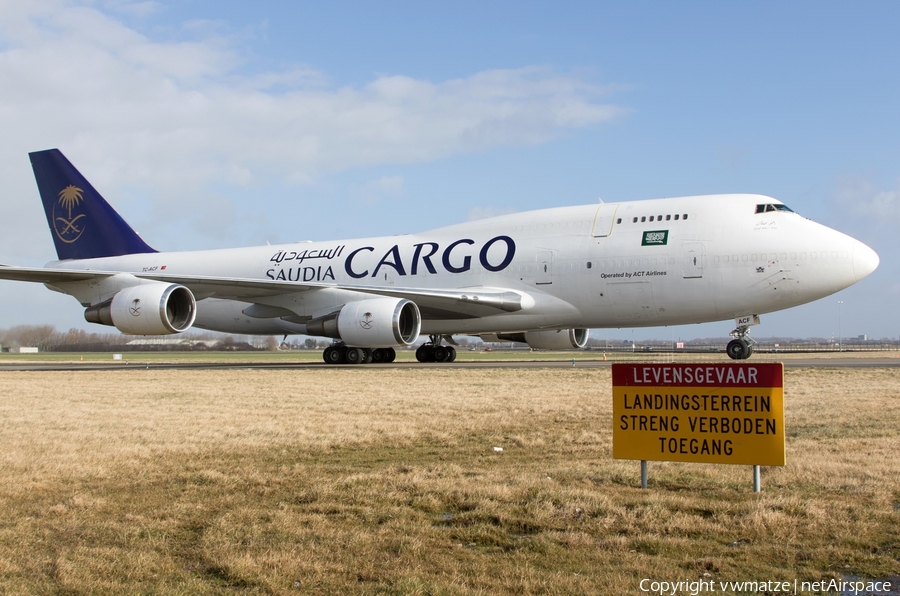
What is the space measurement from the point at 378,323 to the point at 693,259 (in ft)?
28.9

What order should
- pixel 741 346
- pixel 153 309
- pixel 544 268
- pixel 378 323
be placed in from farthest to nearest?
1. pixel 544 268
2. pixel 153 309
3. pixel 378 323
4. pixel 741 346

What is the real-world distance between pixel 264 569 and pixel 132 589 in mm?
660

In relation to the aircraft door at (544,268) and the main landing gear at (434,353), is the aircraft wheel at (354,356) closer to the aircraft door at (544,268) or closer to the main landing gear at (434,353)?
the main landing gear at (434,353)

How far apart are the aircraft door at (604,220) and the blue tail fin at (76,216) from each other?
18.4 meters

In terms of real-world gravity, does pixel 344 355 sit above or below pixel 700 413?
below

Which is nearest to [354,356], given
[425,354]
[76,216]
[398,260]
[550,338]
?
[425,354]

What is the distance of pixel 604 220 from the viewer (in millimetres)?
21594

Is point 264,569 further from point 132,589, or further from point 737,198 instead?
point 737,198

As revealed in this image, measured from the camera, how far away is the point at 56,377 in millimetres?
19250

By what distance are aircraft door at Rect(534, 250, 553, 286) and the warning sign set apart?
15.8 metres

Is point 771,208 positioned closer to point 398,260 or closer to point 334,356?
point 398,260

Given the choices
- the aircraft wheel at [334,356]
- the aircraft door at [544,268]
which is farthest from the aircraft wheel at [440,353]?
the aircraft door at [544,268]

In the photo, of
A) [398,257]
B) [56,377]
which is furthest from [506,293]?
[56,377]

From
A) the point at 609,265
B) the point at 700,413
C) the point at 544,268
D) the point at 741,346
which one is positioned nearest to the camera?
the point at 700,413
